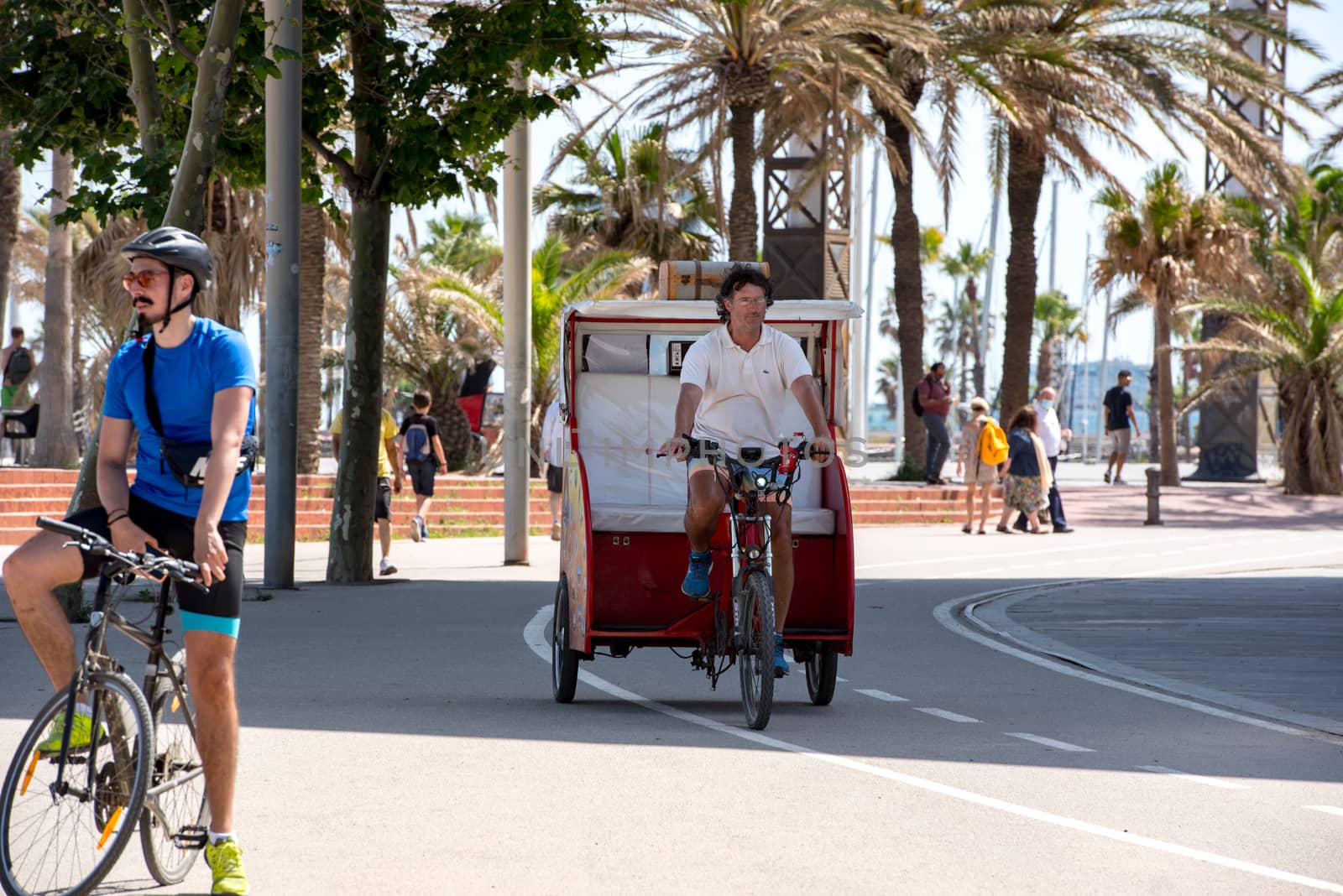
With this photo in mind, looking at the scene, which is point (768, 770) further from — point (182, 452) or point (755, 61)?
point (755, 61)

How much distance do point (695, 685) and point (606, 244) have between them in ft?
123

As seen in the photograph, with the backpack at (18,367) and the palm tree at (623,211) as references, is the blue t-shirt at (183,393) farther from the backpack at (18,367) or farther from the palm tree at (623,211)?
the palm tree at (623,211)

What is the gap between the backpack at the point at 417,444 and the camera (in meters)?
21.2

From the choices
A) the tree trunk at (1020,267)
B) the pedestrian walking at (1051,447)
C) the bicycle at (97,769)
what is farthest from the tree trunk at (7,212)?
the bicycle at (97,769)

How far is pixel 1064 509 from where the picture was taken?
99.8ft

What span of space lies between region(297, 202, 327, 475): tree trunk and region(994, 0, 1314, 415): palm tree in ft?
35.1

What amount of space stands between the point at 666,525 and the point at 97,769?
15.2 ft

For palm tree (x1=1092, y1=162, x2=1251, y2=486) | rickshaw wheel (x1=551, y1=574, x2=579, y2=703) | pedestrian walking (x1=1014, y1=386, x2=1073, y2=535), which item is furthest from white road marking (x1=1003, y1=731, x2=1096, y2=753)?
palm tree (x1=1092, y1=162, x2=1251, y2=486)

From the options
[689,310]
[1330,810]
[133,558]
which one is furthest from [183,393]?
[689,310]

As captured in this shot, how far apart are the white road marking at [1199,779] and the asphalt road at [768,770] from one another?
0.8 inches

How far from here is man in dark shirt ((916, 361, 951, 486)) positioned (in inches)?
1192

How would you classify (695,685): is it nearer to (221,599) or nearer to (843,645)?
(843,645)

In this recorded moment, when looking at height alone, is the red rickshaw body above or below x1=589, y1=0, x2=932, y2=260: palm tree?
below

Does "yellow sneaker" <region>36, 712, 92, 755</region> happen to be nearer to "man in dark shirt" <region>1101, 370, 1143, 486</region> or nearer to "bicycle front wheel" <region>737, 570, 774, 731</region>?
"bicycle front wheel" <region>737, 570, 774, 731</region>
